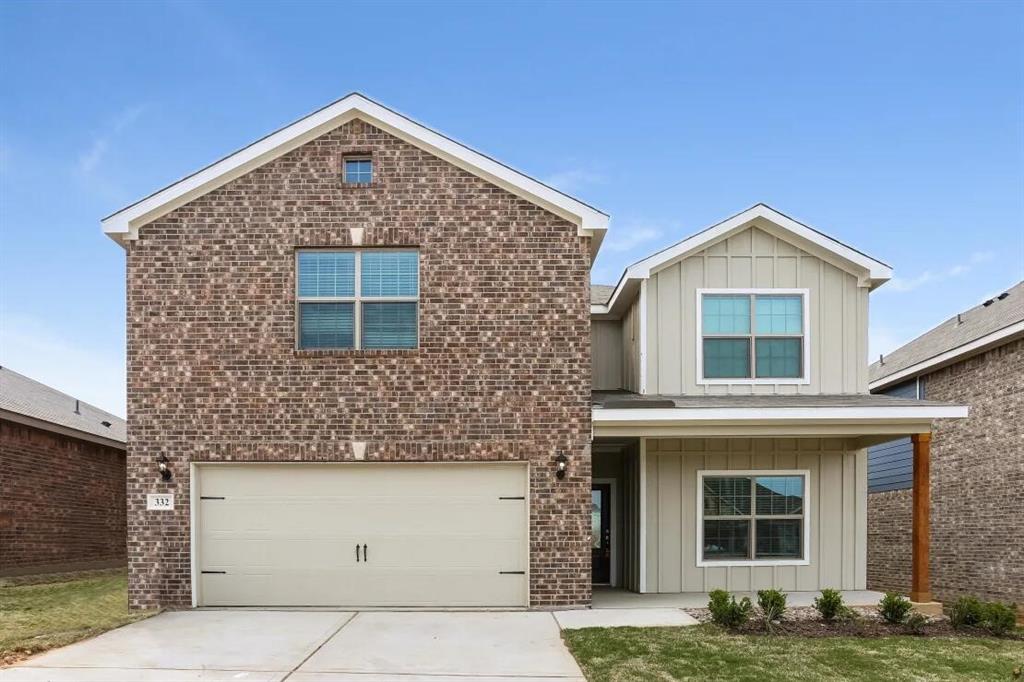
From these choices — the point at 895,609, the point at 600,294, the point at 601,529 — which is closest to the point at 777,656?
the point at 895,609

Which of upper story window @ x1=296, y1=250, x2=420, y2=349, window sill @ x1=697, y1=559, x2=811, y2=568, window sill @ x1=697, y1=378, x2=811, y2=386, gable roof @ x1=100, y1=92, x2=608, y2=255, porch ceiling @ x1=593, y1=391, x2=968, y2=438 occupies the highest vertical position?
gable roof @ x1=100, y1=92, x2=608, y2=255

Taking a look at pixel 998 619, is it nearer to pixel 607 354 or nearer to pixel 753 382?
pixel 753 382

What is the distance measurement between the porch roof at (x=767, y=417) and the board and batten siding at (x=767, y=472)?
1.33 meters

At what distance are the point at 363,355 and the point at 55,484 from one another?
9903mm

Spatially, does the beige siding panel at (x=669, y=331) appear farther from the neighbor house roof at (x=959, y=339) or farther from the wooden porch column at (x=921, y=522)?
the neighbor house roof at (x=959, y=339)

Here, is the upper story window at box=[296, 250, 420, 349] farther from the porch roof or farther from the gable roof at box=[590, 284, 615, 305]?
the gable roof at box=[590, 284, 615, 305]

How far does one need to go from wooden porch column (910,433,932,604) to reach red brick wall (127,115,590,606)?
4878 millimetres

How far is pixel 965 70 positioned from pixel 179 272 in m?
17.7

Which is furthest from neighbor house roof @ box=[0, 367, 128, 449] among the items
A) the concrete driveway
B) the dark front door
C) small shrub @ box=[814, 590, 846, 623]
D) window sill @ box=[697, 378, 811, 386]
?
small shrub @ box=[814, 590, 846, 623]

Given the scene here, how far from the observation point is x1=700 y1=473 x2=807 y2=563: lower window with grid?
1338 cm

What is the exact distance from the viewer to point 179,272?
38.4 feet

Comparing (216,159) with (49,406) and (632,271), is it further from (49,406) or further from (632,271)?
(49,406)

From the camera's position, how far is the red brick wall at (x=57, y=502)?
52.1 ft

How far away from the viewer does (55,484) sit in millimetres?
17281
